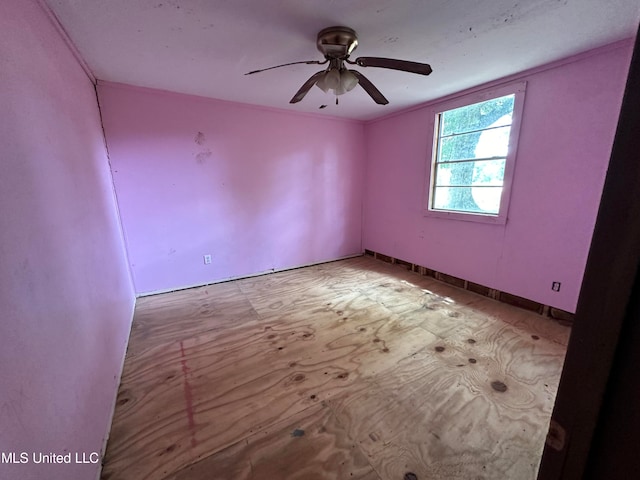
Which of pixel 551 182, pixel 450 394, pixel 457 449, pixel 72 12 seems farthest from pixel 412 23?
pixel 457 449

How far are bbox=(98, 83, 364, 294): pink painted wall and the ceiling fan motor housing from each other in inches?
72.2

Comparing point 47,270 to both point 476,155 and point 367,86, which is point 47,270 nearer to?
point 367,86

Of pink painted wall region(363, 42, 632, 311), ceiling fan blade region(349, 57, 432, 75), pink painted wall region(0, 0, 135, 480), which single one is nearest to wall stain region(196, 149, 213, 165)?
pink painted wall region(0, 0, 135, 480)

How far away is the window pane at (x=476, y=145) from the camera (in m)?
2.73

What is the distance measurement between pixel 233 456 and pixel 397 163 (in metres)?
3.79

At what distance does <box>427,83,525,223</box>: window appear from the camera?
2672 mm

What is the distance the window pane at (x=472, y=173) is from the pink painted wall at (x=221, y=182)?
4.95 ft

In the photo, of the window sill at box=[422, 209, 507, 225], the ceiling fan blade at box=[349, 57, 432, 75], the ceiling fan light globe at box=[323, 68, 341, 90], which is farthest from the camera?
the window sill at box=[422, 209, 507, 225]

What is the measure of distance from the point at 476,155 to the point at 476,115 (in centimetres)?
45

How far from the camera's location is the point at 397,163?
3922mm

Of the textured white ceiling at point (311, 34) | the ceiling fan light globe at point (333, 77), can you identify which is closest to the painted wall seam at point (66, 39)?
the textured white ceiling at point (311, 34)

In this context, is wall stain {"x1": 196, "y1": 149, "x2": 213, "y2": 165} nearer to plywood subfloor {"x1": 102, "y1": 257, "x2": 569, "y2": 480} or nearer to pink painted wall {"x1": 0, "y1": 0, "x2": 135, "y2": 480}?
pink painted wall {"x1": 0, "y1": 0, "x2": 135, "y2": 480}

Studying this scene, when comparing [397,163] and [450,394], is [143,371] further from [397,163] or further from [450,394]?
[397,163]

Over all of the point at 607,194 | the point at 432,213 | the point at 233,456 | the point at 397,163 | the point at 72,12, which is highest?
the point at 72,12
